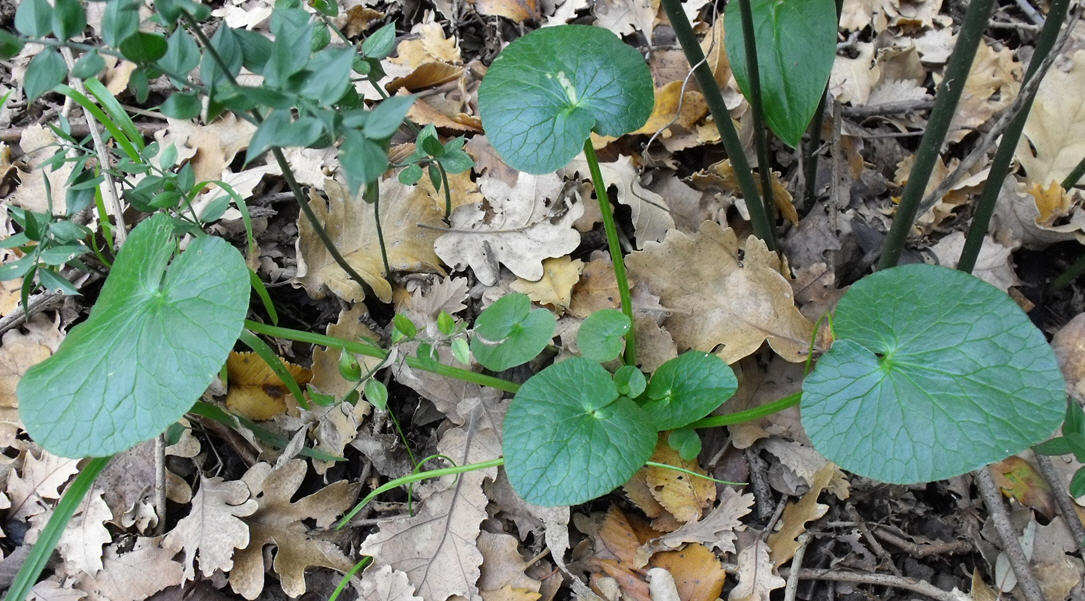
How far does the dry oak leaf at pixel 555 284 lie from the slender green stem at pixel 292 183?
35cm

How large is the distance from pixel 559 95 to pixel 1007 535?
1121mm

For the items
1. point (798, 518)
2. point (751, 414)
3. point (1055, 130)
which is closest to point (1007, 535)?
point (798, 518)

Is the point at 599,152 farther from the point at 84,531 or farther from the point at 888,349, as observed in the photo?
the point at 84,531

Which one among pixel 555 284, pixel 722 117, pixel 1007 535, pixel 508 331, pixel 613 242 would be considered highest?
pixel 722 117

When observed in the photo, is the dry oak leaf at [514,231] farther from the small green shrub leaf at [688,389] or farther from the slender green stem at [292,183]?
the small green shrub leaf at [688,389]

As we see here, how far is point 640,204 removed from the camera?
170 centimetres

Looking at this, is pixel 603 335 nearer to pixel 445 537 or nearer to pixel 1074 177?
pixel 445 537

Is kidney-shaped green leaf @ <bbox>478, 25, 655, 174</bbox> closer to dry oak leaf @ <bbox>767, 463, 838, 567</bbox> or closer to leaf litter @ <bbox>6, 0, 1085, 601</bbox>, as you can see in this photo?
leaf litter @ <bbox>6, 0, 1085, 601</bbox>

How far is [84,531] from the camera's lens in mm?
1449

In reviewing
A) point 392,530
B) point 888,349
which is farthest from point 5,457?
point 888,349

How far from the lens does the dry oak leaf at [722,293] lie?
1474 millimetres

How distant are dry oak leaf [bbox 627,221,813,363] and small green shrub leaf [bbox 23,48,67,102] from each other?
1.05 metres

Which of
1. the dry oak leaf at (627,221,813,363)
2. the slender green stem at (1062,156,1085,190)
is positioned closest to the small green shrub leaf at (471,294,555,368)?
the dry oak leaf at (627,221,813,363)

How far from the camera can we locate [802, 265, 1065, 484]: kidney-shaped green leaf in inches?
41.6
